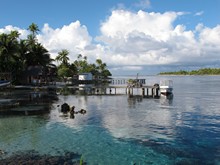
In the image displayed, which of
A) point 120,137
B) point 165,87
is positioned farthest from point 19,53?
point 120,137

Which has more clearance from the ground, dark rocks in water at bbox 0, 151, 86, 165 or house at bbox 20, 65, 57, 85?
house at bbox 20, 65, 57, 85

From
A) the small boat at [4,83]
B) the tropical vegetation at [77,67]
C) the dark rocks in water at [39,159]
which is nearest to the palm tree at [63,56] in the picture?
the tropical vegetation at [77,67]

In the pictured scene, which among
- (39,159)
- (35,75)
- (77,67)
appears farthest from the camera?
(77,67)

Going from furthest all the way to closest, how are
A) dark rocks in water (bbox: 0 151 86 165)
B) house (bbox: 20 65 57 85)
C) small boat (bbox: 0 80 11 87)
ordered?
house (bbox: 20 65 57 85) → small boat (bbox: 0 80 11 87) → dark rocks in water (bbox: 0 151 86 165)

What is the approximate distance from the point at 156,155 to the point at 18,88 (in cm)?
5328

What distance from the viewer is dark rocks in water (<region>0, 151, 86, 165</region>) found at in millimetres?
13256

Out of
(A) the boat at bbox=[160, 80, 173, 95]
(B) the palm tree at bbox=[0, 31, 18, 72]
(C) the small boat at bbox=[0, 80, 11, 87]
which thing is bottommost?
(A) the boat at bbox=[160, 80, 173, 95]

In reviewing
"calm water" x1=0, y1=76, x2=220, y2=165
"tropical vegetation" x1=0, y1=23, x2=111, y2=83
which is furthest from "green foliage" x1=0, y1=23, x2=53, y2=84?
"calm water" x1=0, y1=76, x2=220, y2=165

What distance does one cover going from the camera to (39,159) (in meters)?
13.9

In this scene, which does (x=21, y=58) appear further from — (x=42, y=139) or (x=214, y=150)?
(x=214, y=150)

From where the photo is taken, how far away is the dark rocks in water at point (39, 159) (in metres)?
13.3

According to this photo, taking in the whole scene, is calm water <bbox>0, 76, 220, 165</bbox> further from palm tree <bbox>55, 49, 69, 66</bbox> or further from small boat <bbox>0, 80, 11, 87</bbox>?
palm tree <bbox>55, 49, 69, 66</bbox>

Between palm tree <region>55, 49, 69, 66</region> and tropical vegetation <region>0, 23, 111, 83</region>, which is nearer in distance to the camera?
tropical vegetation <region>0, 23, 111, 83</region>

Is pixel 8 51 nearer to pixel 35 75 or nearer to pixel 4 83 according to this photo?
pixel 35 75
